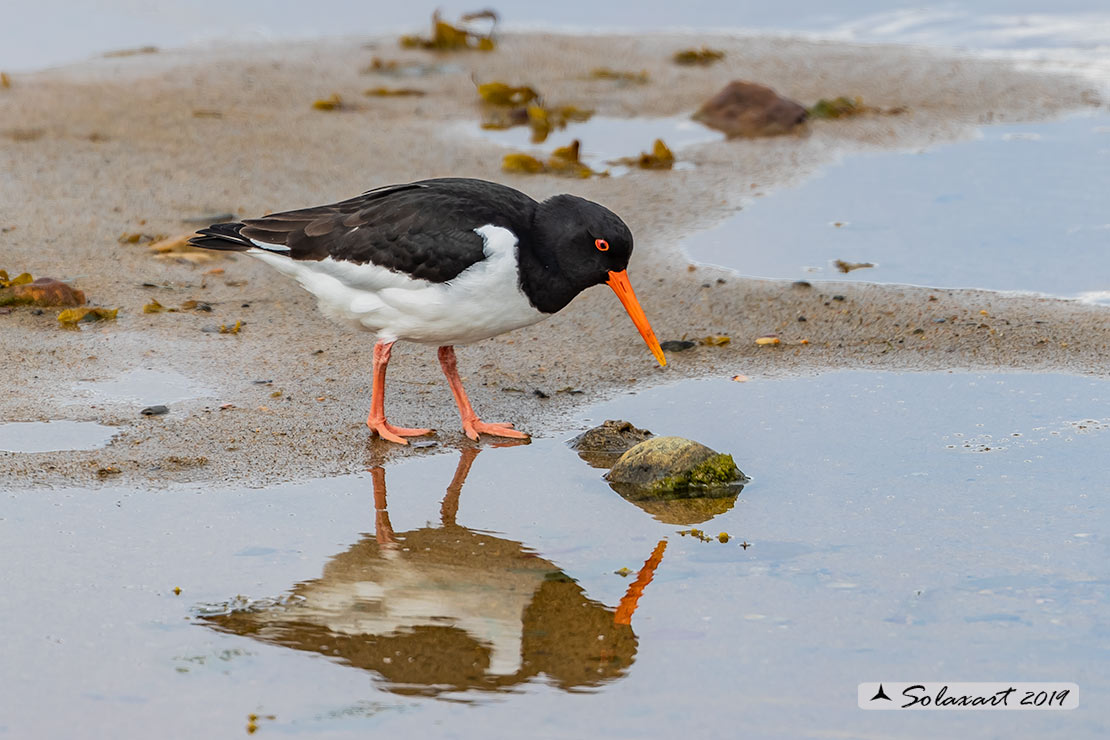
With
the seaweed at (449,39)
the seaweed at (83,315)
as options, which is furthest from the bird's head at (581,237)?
the seaweed at (449,39)

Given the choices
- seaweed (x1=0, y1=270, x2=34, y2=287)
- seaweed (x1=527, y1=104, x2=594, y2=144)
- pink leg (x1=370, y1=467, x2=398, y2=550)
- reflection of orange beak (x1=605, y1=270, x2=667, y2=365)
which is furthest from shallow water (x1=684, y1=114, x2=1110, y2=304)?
seaweed (x1=0, y1=270, x2=34, y2=287)

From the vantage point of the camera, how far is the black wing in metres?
5.29

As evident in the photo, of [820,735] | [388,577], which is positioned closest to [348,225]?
[388,577]

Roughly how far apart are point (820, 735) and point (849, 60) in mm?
10023

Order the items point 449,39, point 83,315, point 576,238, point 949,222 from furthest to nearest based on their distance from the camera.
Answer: point 449,39, point 949,222, point 83,315, point 576,238

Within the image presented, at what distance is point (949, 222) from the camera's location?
26.3 ft

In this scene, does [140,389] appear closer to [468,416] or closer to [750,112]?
[468,416]

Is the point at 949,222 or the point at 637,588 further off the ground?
the point at 949,222

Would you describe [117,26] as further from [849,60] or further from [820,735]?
[820,735]

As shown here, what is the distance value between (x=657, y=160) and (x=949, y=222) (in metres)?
2.24

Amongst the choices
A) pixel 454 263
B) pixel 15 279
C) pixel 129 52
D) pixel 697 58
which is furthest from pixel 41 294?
pixel 697 58

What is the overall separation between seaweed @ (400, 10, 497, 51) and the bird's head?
7918mm

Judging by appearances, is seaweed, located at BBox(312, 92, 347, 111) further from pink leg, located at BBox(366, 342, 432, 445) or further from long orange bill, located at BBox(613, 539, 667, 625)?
long orange bill, located at BBox(613, 539, 667, 625)

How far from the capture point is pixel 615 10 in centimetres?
1536
